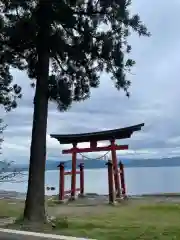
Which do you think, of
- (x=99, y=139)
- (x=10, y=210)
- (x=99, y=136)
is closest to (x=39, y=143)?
(x=10, y=210)

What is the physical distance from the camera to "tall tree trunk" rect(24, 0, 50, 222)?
9.09 metres

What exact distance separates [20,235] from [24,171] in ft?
15.1

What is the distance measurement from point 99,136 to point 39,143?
965cm

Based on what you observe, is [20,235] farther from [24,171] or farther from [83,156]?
[83,156]

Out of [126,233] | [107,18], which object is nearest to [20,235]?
[126,233]

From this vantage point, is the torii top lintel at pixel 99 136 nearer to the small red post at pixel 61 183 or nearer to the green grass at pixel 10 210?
the small red post at pixel 61 183

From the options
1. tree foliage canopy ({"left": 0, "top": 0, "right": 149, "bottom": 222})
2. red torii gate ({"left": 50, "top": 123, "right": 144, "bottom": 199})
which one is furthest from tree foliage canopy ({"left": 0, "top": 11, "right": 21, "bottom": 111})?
red torii gate ({"left": 50, "top": 123, "right": 144, "bottom": 199})

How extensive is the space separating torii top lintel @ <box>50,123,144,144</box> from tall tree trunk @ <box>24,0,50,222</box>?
28.8 feet

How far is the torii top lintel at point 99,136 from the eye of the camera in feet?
58.8

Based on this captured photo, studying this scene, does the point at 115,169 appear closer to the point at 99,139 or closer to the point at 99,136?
the point at 99,139

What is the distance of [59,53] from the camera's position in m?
9.78

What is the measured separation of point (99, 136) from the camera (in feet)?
61.5

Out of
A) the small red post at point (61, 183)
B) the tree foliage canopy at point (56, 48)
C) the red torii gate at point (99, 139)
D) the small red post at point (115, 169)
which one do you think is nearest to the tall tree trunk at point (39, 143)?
the tree foliage canopy at point (56, 48)

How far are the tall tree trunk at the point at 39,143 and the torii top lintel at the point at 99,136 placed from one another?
8773 millimetres
